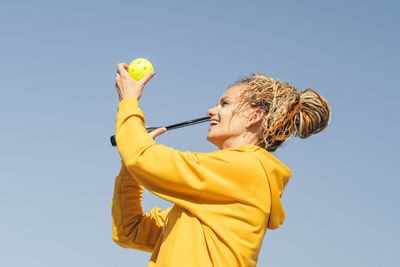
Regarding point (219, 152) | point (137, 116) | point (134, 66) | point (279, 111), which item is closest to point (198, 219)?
point (219, 152)

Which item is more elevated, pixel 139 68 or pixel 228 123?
pixel 139 68

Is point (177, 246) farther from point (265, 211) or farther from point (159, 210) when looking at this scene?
point (159, 210)

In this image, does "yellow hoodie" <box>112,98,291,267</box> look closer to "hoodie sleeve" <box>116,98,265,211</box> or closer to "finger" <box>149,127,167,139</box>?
"hoodie sleeve" <box>116,98,265,211</box>

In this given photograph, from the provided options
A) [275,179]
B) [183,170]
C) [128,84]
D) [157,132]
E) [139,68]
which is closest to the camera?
[183,170]

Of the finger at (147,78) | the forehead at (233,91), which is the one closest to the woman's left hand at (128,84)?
the finger at (147,78)

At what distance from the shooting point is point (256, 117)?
4.05 metres

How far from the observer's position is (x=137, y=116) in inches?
145

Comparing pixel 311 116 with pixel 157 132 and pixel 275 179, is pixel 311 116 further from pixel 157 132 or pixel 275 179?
pixel 157 132

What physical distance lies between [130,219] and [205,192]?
3.52 ft

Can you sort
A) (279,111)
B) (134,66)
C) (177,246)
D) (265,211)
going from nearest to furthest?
(177,246), (265,211), (279,111), (134,66)

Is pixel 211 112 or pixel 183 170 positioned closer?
pixel 183 170

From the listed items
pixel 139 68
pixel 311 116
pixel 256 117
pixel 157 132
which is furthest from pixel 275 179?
pixel 139 68

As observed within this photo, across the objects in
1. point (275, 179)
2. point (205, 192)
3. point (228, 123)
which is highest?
point (228, 123)

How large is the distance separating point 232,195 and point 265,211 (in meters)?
0.31
